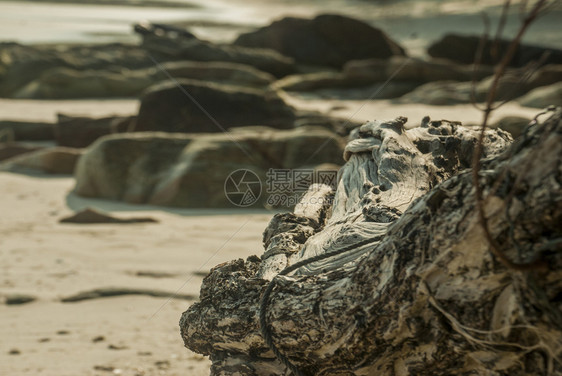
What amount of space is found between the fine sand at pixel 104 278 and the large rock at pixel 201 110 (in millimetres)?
2081

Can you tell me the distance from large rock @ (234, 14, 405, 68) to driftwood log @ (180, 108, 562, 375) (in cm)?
1486

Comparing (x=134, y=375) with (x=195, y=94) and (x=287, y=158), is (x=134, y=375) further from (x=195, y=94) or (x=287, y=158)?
(x=195, y=94)

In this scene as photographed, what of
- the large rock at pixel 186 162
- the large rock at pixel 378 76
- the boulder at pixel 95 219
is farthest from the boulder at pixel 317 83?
the boulder at pixel 95 219

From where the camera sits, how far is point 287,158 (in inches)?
274

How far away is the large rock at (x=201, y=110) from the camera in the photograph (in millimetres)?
8680

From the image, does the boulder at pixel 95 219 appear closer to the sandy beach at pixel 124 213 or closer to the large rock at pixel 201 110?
the sandy beach at pixel 124 213

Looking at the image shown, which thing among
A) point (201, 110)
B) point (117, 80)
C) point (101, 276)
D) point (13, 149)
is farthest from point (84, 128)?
point (117, 80)

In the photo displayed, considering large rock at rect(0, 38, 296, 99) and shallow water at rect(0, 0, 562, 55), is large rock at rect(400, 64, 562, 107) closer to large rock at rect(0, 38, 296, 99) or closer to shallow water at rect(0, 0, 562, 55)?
large rock at rect(0, 38, 296, 99)

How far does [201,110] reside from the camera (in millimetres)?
8742

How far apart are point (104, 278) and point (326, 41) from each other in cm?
1379

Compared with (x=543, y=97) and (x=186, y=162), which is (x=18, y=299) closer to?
(x=186, y=162)

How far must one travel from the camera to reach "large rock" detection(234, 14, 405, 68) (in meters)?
17.4

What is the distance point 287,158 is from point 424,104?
5357 millimetres

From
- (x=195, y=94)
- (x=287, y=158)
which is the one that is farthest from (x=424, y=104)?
(x=287, y=158)
